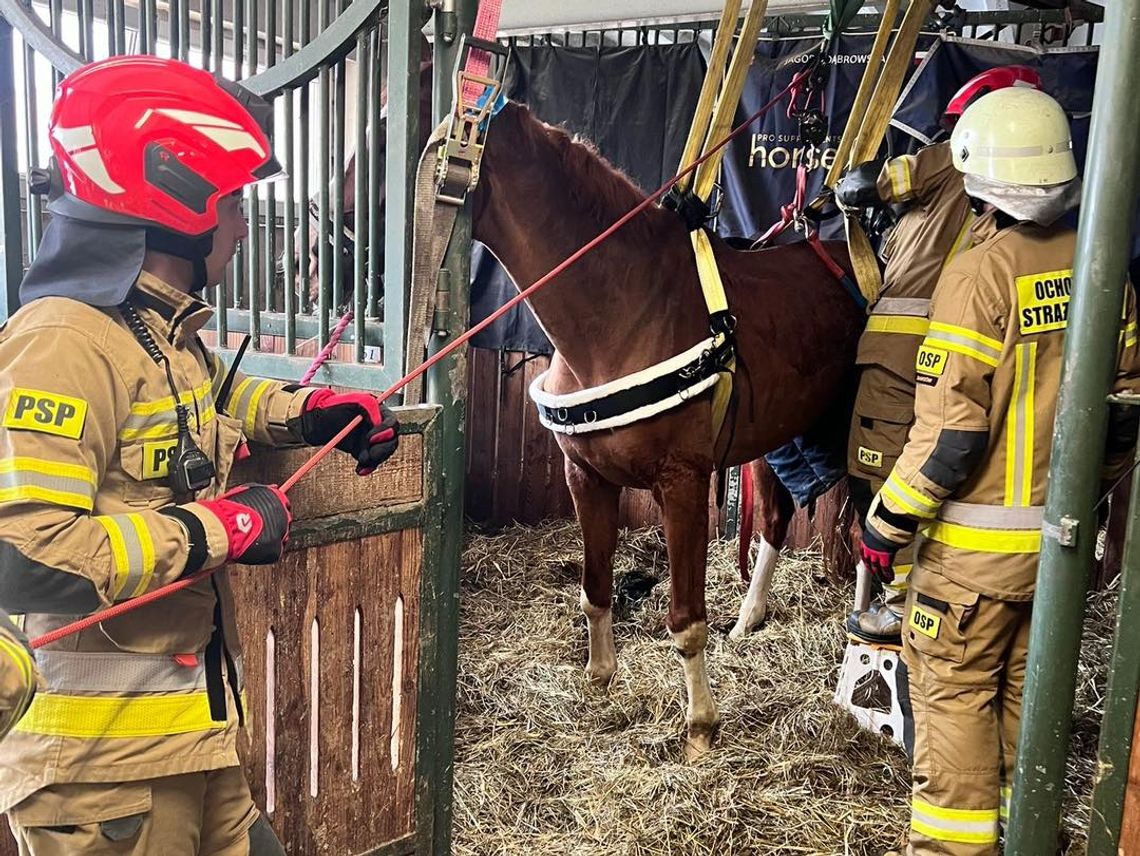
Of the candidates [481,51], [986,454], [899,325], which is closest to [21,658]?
[481,51]

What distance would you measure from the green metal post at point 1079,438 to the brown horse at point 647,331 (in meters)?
1.13

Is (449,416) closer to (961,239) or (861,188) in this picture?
(861,188)

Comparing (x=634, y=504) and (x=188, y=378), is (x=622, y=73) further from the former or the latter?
(x=188, y=378)

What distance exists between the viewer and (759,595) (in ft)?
12.5

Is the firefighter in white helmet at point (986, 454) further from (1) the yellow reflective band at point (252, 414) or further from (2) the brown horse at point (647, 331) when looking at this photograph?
(1) the yellow reflective band at point (252, 414)

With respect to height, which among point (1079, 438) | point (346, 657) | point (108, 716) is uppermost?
point (1079, 438)

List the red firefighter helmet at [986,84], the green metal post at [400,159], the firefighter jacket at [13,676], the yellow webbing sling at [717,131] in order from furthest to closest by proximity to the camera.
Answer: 1. the red firefighter helmet at [986,84]
2. the yellow webbing sling at [717,131]
3. the green metal post at [400,159]
4. the firefighter jacket at [13,676]

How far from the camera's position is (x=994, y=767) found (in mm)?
1971

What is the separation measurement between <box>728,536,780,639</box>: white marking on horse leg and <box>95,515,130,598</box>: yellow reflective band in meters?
3.03

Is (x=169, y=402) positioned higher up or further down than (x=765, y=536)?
higher up

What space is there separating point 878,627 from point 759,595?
3.10 ft

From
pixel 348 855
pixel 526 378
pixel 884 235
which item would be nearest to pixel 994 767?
pixel 348 855

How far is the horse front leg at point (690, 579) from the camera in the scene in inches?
102

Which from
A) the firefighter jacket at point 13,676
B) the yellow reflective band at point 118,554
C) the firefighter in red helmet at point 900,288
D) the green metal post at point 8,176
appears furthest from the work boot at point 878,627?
the green metal post at point 8,176
